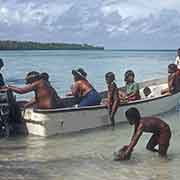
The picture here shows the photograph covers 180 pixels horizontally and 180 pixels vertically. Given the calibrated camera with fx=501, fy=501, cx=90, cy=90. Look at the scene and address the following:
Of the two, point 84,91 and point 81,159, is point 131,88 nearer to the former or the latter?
Answer: point 84,91

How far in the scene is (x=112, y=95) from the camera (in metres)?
11.6

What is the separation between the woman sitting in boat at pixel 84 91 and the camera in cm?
1180

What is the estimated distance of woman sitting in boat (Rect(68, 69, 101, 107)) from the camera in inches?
465

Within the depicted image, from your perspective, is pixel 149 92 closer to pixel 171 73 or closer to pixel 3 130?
pixel 171 73

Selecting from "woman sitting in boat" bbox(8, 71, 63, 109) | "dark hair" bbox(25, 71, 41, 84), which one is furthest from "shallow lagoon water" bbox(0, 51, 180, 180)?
"dark hair" bbox(25, 71, 41, 84)

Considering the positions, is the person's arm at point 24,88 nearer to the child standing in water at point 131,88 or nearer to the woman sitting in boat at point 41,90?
the woman sitting in boat at point 41,90

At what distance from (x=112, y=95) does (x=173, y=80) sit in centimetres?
318

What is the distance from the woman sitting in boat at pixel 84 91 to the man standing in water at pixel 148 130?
3.00 m

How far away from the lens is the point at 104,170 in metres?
8.23

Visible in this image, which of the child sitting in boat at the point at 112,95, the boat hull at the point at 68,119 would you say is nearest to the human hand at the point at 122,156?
the boat hull at the point at 68,119

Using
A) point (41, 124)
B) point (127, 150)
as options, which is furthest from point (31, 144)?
point (127, 150)

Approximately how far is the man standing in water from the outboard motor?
9.73ft

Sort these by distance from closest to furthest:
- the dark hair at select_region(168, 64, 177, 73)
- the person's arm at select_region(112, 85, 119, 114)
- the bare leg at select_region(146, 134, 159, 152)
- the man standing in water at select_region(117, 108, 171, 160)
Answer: the man standing in water at select_region(117, 108, 171, 160), the bare leg at select_region(146, 134, 159, 152), the person's arm at select_region(112, 85, 119, 114), the dark hair at select_region(168, 64, 177, 73)

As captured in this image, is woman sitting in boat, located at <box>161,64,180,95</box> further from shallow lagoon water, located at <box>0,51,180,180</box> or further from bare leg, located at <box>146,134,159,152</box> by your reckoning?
bare leg, located at <box>146,134,159,152</box>
